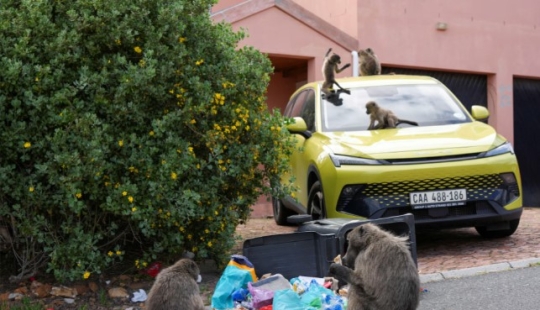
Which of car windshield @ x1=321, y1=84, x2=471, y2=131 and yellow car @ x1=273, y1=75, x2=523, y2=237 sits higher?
car windshield @ x1=321, y1=84, x2=471, y2=131

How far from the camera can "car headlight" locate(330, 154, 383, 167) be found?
8.48 meters

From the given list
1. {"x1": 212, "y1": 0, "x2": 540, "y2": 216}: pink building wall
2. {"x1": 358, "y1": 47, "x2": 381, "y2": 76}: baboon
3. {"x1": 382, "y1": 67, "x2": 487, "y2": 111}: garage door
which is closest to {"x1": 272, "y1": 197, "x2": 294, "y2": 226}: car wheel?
{"x1": 212, "y1": 0, "x2": 540, "y2": 216}: pink building wall

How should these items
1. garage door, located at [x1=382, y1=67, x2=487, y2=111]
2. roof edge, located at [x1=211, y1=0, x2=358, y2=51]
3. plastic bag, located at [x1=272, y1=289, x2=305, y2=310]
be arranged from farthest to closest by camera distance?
garage door, located at [x1=382, y1=67, x2=487, y2=111] < roof edge, located at [x1=211, y1=0, x2=358, y2=51] < plastic bag, located at [x1=272, y1=289, x2=305, y2=310]

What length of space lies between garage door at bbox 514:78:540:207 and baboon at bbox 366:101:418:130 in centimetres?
1023

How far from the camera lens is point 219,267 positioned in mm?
7977

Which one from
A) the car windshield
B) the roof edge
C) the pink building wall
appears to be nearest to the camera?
the car windshield

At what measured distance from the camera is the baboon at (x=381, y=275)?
5.12 m

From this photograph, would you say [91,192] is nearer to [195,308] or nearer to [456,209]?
[195,308]

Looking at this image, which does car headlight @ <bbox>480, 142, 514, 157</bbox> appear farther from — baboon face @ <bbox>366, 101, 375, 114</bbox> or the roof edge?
the roof edge

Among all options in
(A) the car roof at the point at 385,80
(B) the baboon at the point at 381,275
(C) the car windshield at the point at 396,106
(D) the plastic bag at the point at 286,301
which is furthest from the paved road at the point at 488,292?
(A) the car roof at the point at 385,80

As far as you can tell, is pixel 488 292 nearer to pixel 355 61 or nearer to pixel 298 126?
pixel 298 126

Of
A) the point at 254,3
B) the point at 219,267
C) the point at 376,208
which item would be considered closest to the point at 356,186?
the point at 376,208

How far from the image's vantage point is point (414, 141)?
28.8 feet

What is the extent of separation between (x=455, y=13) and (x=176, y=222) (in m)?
12.0
